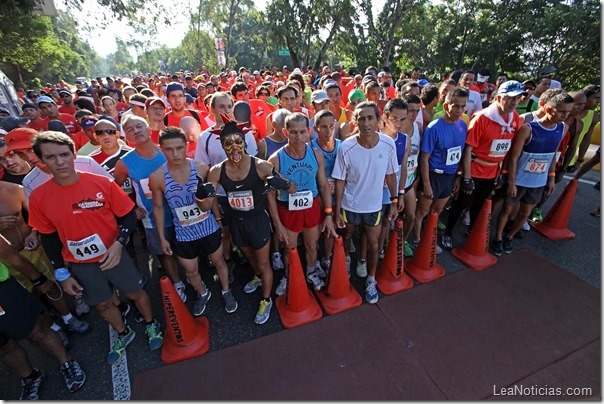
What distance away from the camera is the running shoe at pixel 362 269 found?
152 inches

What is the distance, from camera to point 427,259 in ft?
12.4

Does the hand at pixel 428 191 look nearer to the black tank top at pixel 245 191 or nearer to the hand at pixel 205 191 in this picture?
the black tank top at pixel 245 191

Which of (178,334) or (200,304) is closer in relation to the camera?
(178,334)

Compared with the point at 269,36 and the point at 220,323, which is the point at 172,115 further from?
the point at 269,36

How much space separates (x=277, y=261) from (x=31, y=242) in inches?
108

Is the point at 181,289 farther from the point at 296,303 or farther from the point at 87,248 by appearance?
the point at 296,303

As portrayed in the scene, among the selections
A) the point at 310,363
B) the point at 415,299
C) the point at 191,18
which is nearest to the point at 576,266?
the point at 415,299

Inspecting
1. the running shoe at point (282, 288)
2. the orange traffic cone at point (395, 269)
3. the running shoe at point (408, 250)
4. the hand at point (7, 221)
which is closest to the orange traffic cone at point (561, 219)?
the running shoe at point (408, 250)

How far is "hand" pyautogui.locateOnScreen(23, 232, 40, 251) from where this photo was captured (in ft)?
9.58

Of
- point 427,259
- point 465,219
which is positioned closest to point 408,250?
point 427,259

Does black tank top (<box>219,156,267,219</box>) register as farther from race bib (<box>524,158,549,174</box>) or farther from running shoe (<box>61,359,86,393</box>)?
race bib (<box>524,158,549,174</box>)

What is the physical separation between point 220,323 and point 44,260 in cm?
216

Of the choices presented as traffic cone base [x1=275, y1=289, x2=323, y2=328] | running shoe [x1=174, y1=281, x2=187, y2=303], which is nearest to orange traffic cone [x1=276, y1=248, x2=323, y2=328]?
traffic cone base [x1=275, y1=289, x2=323, y2=328]

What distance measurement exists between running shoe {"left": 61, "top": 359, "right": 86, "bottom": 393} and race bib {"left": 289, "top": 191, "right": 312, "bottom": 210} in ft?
8.61
